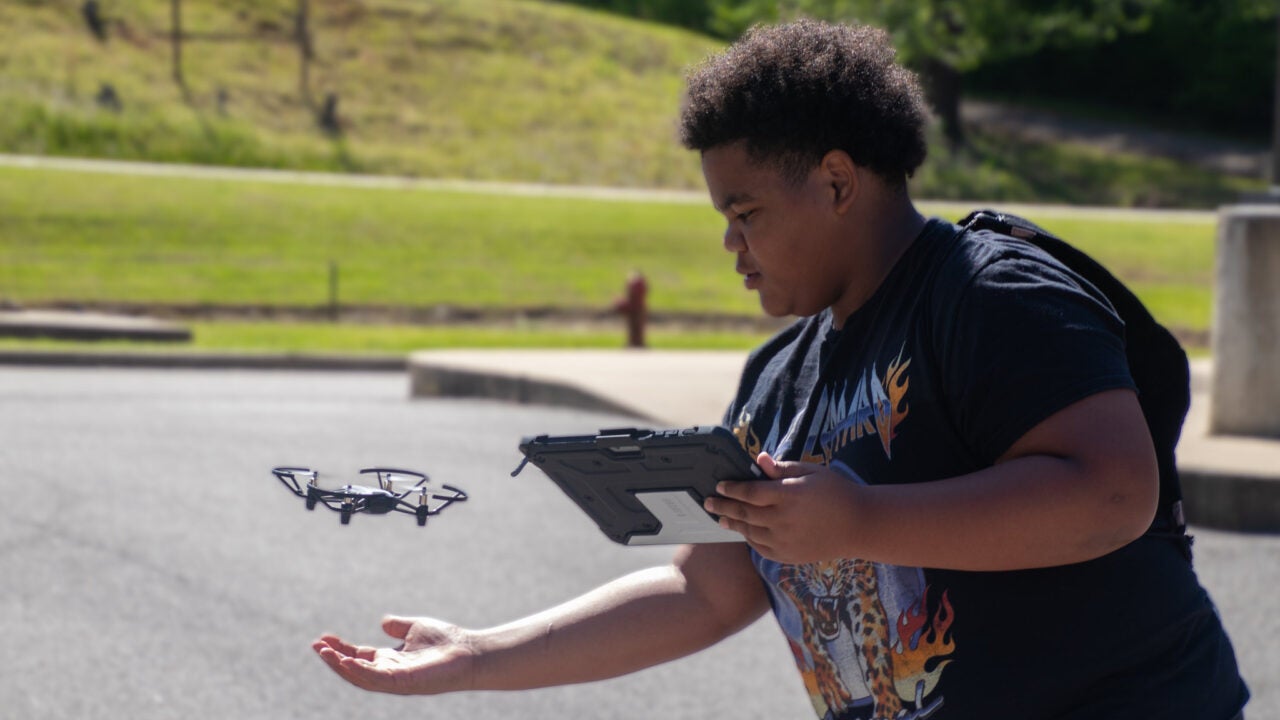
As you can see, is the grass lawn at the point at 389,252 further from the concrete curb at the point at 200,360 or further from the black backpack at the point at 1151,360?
the black backpack at the point at 1151,360

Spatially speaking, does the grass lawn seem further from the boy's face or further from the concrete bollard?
the boy's face

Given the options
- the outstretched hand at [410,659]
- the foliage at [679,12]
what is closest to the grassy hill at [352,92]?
the foliage at [679,12]

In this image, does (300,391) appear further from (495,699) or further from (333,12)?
(333,12)

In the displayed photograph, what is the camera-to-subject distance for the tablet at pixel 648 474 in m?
1.73

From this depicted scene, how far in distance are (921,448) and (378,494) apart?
0.66 metres

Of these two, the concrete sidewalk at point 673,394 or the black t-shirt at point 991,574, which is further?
the concrete sidewalk at point 673,394

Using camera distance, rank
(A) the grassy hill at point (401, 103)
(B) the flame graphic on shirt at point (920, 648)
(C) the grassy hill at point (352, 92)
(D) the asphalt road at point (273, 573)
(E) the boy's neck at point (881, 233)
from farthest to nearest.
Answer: (A) the grassy hill at point (401, 103), (C) the grassy hill at point (352, 92), (D) the asphalt road at point (273, 573), (E) the boy's neck at point (881, 233), (B) the flame graphic on shirt at point (920, 648)

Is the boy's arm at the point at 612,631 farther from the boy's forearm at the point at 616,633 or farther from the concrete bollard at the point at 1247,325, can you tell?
the concrete bollard at the point at 1247,325

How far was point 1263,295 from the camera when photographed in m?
8.46

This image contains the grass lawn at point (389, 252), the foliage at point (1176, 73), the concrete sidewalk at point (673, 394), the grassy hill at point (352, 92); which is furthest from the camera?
the foliage at point (1176, 73)

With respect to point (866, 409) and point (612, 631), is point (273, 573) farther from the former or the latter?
point (866, 409)

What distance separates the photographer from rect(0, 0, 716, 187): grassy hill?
33.0m

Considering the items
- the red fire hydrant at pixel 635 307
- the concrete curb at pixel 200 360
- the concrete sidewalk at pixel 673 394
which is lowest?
the concrete curb at pixel 200 360

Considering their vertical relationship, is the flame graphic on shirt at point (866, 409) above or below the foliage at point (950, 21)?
above
